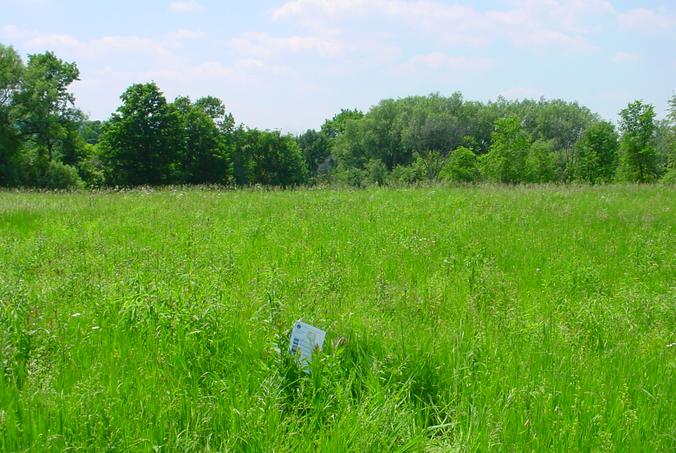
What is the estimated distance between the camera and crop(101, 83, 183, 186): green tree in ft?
157

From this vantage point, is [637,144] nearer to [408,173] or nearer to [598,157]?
[598,157]

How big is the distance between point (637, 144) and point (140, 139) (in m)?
42.7

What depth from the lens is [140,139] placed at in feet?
159

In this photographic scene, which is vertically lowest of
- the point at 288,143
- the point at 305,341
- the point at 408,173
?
the point at 305,341

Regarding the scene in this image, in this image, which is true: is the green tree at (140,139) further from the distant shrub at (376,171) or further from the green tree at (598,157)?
the green tree at (598,157)

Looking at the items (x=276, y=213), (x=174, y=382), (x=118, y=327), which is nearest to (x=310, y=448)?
(x=174, y=382)

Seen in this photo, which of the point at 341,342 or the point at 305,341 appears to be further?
the point at 341,342

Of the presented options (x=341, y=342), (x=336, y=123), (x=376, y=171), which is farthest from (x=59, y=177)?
(x=336, y=123)

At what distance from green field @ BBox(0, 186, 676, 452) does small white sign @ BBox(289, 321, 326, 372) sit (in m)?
0.09

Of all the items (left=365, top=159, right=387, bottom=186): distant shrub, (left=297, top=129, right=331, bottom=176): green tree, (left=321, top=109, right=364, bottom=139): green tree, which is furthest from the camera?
(left=321, top=109, right=364, bottom=139): green tree

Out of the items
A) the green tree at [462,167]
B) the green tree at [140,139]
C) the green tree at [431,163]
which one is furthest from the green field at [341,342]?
the green tree at [431,163]

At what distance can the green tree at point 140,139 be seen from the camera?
157 ft

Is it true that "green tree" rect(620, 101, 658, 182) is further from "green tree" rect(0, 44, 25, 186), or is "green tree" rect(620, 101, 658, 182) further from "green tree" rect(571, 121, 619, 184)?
"green tree" rect(0, 44, 25, 186)

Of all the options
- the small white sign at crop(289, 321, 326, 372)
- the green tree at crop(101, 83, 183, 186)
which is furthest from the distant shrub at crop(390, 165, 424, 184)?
the small white sign at crop(289, 321, 326, 372)
